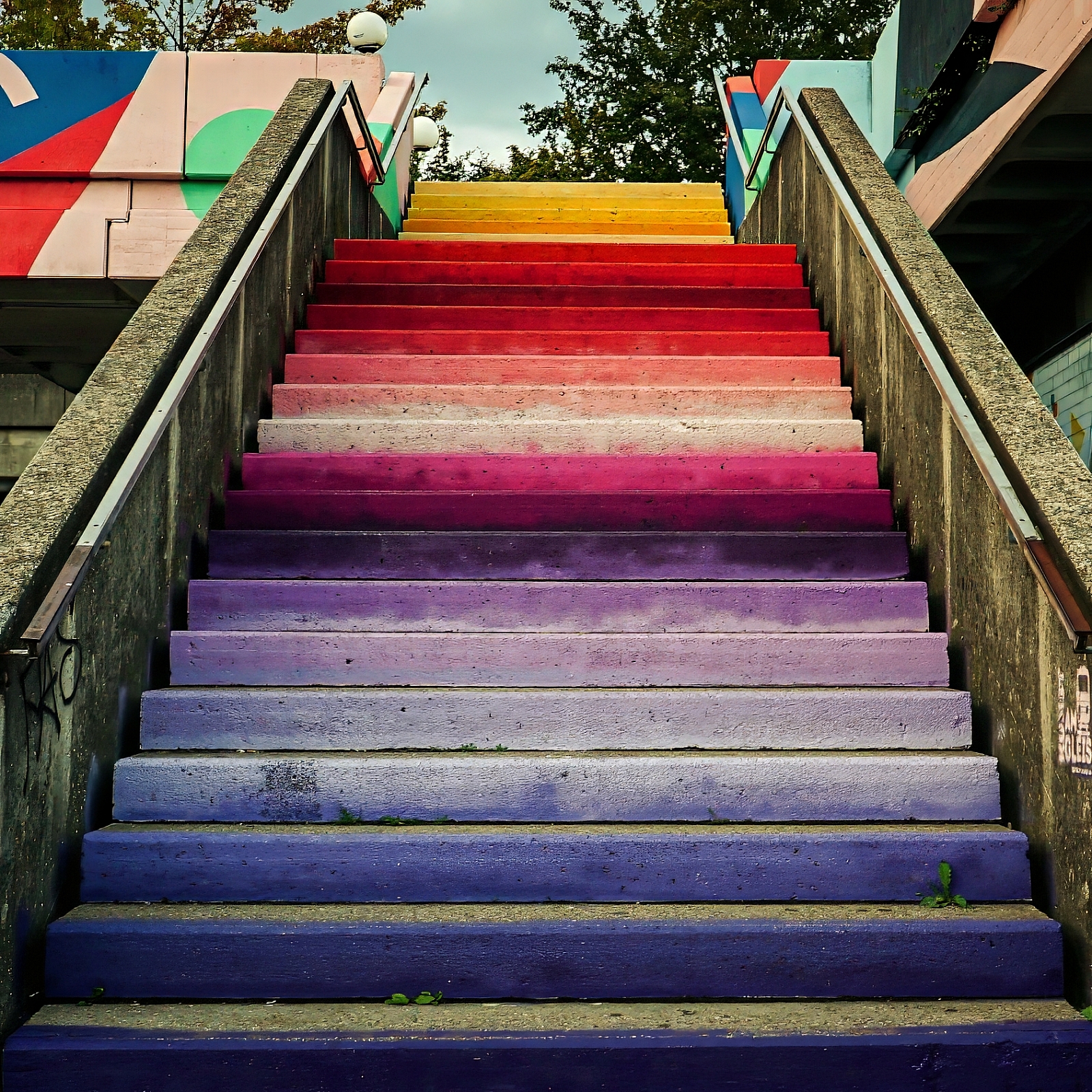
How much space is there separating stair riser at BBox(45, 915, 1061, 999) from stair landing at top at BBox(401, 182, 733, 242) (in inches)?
219

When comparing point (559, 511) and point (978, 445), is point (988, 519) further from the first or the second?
point (559, 511)

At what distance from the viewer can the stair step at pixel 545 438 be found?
14.5ft

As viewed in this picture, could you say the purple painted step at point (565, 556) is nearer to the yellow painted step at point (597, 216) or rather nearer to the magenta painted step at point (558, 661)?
the magenta painted step at point (558, 661)

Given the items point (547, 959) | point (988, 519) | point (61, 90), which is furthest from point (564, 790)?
point (61, 90)

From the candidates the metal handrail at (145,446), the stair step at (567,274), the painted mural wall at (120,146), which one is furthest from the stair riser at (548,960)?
the painted mural wall at (120,146)

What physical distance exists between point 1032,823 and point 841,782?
493 millimetres

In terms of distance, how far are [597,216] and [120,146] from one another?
3.84 m

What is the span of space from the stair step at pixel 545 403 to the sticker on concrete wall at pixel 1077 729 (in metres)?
2.17

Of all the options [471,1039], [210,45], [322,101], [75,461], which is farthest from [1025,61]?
[210,45]

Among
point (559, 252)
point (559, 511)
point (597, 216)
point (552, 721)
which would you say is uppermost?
point (597, 216)

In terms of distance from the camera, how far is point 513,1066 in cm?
234

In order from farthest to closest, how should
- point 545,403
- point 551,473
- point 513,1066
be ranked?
1. point 545,403
2. point 551,473
3. point 513,1066

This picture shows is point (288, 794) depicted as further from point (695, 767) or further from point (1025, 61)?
point (1025, 61)

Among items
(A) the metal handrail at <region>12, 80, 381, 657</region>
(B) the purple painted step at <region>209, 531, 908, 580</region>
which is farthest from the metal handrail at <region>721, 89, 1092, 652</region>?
(A) the metal handrail at <region>12, 80, 381, 657</region>
